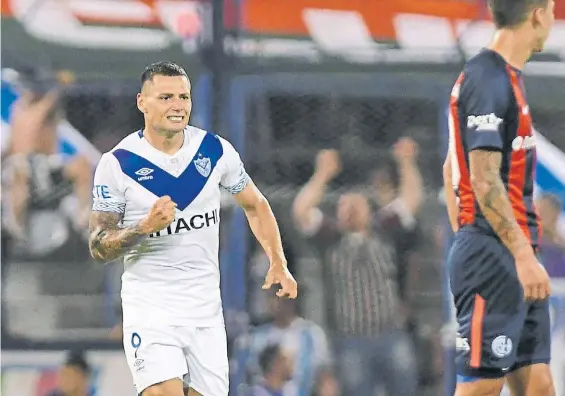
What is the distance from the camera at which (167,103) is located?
488 cm

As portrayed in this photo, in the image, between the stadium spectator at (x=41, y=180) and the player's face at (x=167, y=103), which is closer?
the player's face at (x=167, y=103)

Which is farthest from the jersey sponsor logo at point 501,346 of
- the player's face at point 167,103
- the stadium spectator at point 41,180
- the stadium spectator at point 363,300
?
the stadium spectator at point 41,180

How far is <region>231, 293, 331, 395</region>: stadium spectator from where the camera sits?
708 cm

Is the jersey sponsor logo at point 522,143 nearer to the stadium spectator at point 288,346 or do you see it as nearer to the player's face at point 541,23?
the player's face at point 541,23

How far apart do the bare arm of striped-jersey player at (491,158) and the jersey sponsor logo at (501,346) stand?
334 millimetres

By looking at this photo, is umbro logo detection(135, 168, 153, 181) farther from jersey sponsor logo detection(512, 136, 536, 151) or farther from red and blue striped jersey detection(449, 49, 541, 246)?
jersey sponsor logo detection(512, 136, 536, 151)

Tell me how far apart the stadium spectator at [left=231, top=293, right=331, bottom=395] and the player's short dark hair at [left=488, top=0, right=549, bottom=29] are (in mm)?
3207

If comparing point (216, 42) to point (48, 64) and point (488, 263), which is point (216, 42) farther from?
point (488, 263)

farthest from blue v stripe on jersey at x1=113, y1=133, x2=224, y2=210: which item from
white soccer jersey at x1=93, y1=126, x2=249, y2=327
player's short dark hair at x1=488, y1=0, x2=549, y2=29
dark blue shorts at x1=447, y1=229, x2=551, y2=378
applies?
player's short dark hair at x1=488, y1=0, x2=549, y2=29

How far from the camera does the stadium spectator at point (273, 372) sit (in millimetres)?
7070

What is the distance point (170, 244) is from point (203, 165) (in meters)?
0.35

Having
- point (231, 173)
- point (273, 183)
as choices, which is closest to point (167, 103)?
point (231, 173)

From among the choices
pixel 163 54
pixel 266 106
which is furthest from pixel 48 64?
pixel 266 106

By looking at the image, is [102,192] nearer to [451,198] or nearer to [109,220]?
[109,220]
